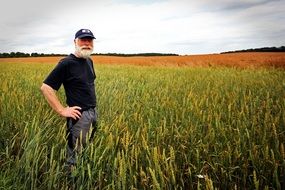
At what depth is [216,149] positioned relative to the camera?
2832 millimetres

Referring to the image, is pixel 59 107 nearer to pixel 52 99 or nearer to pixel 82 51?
pixel 52 99

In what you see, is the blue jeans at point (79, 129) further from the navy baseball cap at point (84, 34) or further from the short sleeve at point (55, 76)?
the navy baseball cap at point (84, 34)

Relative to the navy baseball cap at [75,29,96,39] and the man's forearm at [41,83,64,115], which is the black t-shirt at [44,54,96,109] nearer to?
the man's forearm at [41,83,64,115]

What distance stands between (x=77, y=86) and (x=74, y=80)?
0.06m

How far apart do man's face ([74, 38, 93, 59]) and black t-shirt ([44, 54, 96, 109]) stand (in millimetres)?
61

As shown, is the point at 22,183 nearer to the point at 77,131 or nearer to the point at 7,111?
the point at 77,131

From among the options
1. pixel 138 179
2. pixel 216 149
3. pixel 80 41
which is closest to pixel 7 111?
pixel 80 41

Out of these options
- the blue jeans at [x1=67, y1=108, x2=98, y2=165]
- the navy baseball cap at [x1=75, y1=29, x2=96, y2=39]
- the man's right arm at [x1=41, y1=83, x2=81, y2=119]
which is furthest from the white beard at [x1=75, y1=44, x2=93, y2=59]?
the blue jeans at [x1=67, y1=108, x2=98, y2=165]

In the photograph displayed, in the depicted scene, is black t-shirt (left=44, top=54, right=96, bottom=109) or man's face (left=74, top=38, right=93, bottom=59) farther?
man's face (left=74, top=38, right=93, bottom=59)

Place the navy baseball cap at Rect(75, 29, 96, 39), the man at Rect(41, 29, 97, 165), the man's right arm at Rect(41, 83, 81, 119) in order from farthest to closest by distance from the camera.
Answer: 1. the navy baseball cap at Rect(75, 29, 96, 39)
2. the man at Rect(41, 29, 97, 165)
3. the man's right arm at Rect(41, 83, 81, 119)

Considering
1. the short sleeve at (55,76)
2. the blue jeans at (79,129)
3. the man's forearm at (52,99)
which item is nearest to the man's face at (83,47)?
the short sleeve at (55,76)

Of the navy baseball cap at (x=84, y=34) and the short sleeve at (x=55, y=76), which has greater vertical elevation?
the navy baseball cap at (x=84, y=34)

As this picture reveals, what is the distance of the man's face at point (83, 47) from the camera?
313 centimetres

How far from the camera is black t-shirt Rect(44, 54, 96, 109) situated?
302 cm
